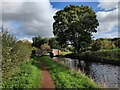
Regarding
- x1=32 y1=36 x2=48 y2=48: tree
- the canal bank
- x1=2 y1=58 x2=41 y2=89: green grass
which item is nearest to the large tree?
the canal bank

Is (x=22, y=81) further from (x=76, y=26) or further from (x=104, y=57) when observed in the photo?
(x=76, y=26)

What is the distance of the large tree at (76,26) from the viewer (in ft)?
202

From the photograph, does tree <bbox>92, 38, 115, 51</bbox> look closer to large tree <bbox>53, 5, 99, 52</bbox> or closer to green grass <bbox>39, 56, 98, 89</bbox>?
large tree <bbox>53, 5, 99, 52</bbox>

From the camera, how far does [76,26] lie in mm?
61625

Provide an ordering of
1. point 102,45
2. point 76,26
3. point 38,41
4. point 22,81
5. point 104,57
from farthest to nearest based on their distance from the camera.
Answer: point 38,41
point 76,26
point 102,45
point 104,57
point 22,81

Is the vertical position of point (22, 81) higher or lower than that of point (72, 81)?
higher

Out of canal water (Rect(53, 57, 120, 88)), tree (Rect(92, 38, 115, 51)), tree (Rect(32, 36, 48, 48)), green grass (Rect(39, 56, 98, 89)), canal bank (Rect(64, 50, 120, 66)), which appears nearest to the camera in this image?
green grass (Rect(39, 56, 98, 89))

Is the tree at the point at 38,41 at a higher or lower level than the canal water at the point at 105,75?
higher

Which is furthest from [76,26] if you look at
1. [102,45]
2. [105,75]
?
[105,75]

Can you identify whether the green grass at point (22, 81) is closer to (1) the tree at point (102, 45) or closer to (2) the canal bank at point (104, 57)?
(2) the canal bank at point (104, 57)

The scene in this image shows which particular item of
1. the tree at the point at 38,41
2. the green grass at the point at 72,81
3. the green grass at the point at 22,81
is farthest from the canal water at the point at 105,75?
the tree at the point at 38,41

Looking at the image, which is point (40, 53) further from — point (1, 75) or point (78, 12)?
point (1, 75)

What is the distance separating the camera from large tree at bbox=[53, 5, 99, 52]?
6162 cm

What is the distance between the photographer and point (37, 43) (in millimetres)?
113812
